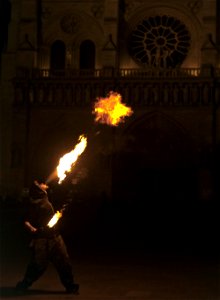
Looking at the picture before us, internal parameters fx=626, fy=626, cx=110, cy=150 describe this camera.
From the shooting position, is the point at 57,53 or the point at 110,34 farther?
the point at 57,53

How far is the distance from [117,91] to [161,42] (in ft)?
12.9

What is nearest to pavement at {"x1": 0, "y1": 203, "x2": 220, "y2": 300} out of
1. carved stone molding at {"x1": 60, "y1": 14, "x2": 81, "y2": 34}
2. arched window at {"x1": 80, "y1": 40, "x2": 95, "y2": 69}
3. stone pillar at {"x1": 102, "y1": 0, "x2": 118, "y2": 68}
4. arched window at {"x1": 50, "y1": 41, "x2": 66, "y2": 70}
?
stone pillar at {"x1": 102, "y1": 0, "x2": 118, "y2": 68}

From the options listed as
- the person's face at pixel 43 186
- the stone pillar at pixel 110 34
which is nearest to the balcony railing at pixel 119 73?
the stone pillar at pixel 110 34

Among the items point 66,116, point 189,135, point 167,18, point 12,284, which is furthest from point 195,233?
point 167,18

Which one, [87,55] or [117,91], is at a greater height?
[87,55]

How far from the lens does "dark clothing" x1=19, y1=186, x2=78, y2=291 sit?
9188mm

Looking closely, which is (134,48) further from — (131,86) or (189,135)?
(189,135)

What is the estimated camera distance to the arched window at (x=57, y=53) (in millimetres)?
35375

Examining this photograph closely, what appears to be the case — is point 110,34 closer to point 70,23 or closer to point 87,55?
point 87,55

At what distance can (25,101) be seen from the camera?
1340 inches

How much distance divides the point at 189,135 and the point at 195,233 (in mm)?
13889

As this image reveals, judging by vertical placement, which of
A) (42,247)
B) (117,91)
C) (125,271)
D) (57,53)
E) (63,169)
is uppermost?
(57,53)

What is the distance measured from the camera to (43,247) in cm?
920

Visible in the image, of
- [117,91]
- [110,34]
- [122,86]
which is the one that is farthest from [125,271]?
[110,34]
